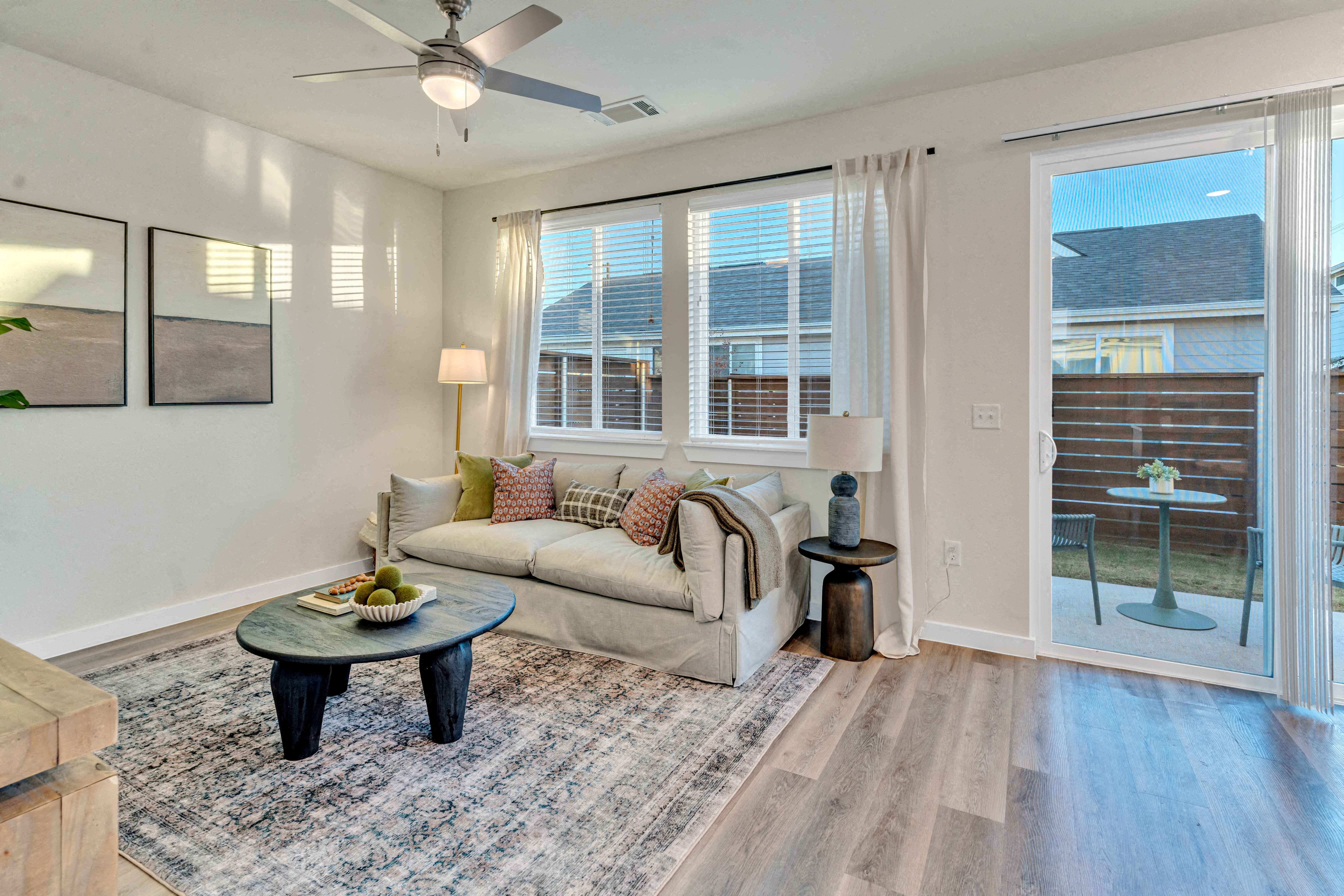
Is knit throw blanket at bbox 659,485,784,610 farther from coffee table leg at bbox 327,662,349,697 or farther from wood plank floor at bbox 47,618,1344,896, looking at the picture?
coffee table leg at bbox 327,662,349,697

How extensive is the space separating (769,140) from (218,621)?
4003mm

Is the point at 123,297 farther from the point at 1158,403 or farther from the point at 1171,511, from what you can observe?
the point at 1171,511

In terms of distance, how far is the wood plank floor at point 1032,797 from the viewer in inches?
69.4

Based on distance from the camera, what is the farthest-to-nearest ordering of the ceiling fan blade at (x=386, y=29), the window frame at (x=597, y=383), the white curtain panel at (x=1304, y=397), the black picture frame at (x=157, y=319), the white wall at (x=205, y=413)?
the window frame at (x=597, y=383) < the black picture frame at (x=157, y=319) < the white wall at (x=205, y=413) < the white curtain panel at (x=1304, y=397) < the ceiling fan blade at (x=386, y=29)

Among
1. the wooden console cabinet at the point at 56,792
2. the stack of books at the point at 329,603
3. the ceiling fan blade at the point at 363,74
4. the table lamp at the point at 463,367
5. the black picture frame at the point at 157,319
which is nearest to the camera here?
the wooden console cabinet at the point at 56,792

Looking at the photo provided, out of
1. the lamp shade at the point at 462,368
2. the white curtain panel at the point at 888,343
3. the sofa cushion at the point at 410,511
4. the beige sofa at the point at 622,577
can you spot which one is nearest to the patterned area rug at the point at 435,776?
the beige sofa at the point at 622,577

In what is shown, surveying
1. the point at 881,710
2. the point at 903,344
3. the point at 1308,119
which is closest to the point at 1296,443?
the point at 1308,119

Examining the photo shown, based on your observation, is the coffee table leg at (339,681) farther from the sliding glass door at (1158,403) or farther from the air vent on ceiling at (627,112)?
the sliding glass door at (1158,403)

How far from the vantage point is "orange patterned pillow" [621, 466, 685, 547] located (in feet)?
11.4

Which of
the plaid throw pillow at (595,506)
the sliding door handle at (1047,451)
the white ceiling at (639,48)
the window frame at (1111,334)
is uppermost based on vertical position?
the white ceiling at (639,48)

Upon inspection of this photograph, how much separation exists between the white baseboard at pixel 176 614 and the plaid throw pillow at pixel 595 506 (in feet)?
5.53

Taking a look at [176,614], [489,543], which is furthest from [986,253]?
[176,614]

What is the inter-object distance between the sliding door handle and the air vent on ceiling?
2514mm

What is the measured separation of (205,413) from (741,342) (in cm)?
301
